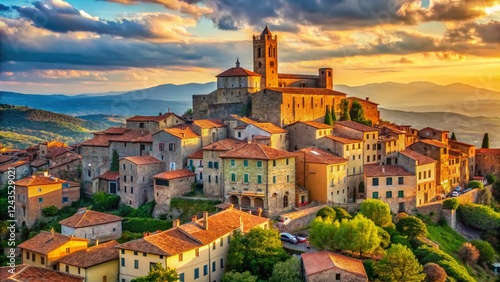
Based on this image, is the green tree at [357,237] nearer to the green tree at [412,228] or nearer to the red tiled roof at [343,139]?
the green tree at [412,228]

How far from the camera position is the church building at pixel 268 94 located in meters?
68.8

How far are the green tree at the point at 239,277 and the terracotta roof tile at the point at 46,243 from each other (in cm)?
1439

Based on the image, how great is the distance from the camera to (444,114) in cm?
12219

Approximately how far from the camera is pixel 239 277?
39.9 meters

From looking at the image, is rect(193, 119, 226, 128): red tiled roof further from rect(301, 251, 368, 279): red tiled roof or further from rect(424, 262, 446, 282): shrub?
rect(424, 262, 446, 282): shrub

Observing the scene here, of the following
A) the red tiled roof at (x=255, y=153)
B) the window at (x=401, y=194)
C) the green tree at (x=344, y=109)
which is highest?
the green tree at (x=344, y=109)

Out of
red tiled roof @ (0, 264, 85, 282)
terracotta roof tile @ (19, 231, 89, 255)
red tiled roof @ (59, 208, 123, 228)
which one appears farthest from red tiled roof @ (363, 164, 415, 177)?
red tiled roof @ (0, 264, 85, 282)

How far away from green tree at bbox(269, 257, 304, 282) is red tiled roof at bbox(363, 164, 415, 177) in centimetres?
2046

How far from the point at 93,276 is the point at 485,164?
60339 mm

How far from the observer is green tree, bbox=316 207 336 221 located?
51.6 meters

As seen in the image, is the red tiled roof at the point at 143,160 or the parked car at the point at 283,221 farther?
the red tiled roof at the point at 143,160

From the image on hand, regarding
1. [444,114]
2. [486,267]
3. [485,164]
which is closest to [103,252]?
[486,267]

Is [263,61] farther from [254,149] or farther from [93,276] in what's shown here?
[93,276]

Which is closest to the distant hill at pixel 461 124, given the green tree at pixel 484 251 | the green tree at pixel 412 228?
the green tree at pixel 484 251
